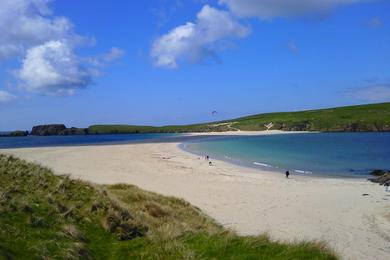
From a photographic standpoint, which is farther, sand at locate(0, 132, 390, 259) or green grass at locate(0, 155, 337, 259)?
sand at locate(0, 132, 390, 259)

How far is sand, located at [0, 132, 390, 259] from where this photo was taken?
17125mm

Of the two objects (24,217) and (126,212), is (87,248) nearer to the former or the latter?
(24,217)

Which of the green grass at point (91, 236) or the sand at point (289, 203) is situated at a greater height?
the green grass at point (91, 236)

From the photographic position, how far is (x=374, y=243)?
1603 centimetres

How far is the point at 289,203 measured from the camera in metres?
24.7

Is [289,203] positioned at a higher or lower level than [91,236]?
lower

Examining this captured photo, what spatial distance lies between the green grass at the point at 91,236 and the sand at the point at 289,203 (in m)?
3.50

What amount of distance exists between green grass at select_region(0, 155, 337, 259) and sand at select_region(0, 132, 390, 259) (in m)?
3.50

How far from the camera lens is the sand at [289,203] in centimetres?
1712

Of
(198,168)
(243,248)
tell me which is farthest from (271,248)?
(198,168)

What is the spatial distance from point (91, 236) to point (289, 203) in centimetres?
1659

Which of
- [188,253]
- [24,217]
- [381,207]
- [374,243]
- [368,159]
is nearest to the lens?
[188,253]

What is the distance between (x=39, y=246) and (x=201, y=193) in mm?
19577

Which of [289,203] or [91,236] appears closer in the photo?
[91,236]
